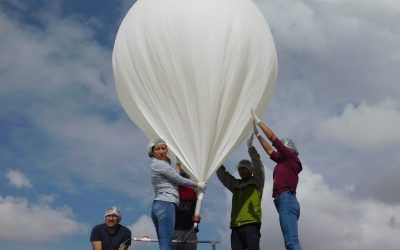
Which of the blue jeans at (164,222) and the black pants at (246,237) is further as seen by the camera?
the black pants at (246,237)

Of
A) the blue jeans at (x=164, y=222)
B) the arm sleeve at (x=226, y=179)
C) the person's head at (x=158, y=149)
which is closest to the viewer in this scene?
the blue jeans at (x=164, y=222)

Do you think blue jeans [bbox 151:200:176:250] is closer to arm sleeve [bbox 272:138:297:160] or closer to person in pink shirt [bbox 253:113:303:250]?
person in pink shirt [bbox 253:113:303:250]

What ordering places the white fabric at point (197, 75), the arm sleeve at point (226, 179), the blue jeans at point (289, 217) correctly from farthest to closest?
the arm sleeve at point (226, 179) < the white fabric at point (197, 75) < the blue jeans at point (289, 217)

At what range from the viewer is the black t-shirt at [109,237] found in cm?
611

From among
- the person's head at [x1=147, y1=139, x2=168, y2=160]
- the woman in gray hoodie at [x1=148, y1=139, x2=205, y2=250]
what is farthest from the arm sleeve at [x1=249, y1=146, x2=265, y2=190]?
the person's head at [x1=147, y1=139, x2=168, y2=160]

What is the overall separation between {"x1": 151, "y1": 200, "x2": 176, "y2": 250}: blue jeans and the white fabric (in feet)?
2.81

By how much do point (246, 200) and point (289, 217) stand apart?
74 centimetres

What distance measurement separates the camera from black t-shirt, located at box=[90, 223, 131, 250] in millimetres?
6105

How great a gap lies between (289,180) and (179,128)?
172 cm

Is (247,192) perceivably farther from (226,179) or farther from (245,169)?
(226,179)

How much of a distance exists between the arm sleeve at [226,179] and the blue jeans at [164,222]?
4.23 feet

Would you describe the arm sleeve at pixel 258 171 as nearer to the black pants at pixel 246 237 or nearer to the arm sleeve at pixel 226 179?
the arm sleeve at pixel 226 179

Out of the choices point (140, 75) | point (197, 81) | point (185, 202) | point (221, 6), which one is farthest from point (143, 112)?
point (221, 6)

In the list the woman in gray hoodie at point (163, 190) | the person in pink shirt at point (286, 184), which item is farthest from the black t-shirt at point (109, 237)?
the person in pink shirt at point (286, 184)
